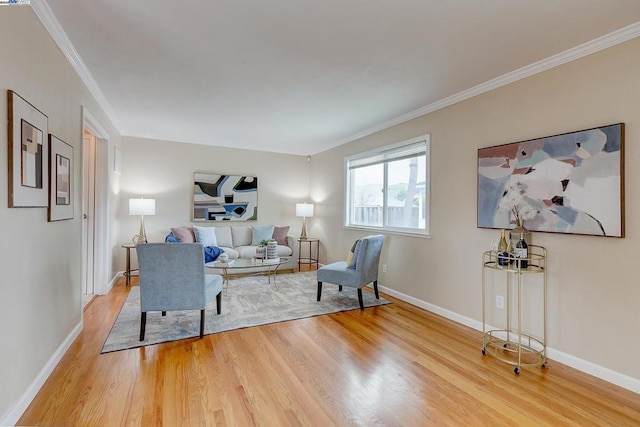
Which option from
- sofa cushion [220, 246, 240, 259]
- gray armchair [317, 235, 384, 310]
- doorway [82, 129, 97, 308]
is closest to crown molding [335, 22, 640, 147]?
gray armchair [317, 235, 384, 310]

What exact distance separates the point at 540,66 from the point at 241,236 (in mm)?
4839

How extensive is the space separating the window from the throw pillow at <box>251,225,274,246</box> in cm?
148

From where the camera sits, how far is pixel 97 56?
98.9 inches

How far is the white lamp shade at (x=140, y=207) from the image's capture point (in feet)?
15.3

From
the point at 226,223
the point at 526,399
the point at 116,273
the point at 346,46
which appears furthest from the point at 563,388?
the point at 116,273

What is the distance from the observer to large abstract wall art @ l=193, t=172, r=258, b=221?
18.4 ft

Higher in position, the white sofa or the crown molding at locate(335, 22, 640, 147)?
the crown molding at locate(335, 22, 640, 147)

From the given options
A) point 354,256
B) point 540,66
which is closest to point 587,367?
point 354,256

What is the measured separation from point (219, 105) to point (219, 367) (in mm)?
2840

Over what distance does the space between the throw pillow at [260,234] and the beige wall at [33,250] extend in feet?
10.1

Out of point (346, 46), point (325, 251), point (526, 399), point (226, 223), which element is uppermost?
point (346, 46)

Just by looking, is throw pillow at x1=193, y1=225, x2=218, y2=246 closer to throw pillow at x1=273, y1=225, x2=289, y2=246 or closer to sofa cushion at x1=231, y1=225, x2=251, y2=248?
sofa cushion at x1=231, y1=225, x2=251, y2=248

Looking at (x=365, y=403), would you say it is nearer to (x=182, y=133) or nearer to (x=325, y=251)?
(x=325, y=251)

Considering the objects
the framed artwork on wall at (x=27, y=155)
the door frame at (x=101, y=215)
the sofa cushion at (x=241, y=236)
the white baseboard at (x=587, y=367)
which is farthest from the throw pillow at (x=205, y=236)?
the white baseboard at (x=587, y=367)
